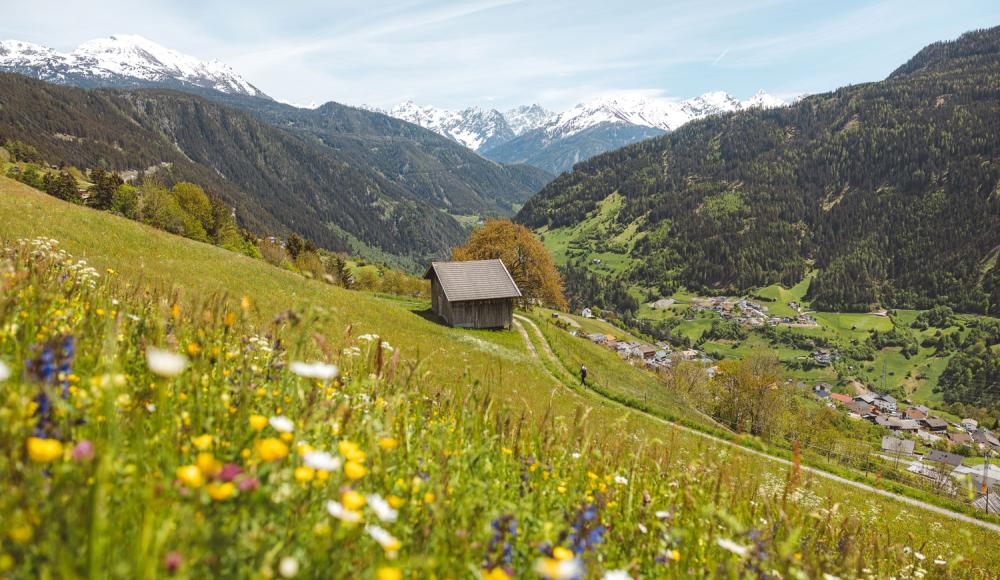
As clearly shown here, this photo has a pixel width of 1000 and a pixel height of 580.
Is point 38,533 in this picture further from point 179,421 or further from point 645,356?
point 645,356

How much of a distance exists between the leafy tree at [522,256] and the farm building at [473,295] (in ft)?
50.7

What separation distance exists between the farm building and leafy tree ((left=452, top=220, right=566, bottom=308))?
1547 cm

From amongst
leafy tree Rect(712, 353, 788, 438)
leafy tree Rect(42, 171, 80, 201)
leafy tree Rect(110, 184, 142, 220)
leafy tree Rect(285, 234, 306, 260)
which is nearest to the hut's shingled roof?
leafy tree Rect(712, 353, 788, 438)

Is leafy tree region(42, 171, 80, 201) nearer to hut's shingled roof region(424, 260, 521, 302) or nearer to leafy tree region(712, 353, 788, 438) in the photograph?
hut's shingled roof region(424, 260, 521, 302)

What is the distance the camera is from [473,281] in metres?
56.7

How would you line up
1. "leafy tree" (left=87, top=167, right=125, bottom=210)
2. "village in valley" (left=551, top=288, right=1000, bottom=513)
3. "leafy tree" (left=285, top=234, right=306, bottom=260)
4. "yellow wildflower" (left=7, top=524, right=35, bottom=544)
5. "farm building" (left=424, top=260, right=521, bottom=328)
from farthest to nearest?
1. "village in valley" (left=551, top=288, right=1000, bottom=513)
2. "leafy tree" (left=285, top=234, right=306, bottom=260)
3. "leafy tree" (left=87, top=167, right=125, bottom=210)
4. "farm building" (left=424, top=260, right=521, bottom=328)
5. "yellow wildflower" (left=7, top=524, right=35, bottom=544)

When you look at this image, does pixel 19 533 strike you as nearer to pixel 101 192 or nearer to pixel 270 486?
pixel 270 486

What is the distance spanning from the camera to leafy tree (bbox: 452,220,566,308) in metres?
74.5

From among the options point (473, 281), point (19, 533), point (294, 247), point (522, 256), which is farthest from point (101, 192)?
point (19, 533)

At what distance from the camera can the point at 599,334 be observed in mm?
155625

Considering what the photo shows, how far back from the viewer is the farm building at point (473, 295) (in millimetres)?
55406

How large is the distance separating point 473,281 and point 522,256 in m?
19.8

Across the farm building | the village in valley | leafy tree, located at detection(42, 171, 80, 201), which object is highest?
leafy tree, located at detection(42, 171, 80, 201)

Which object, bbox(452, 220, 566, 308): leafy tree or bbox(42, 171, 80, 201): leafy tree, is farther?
bbox(42, 171, 80, 201): leafy tree
